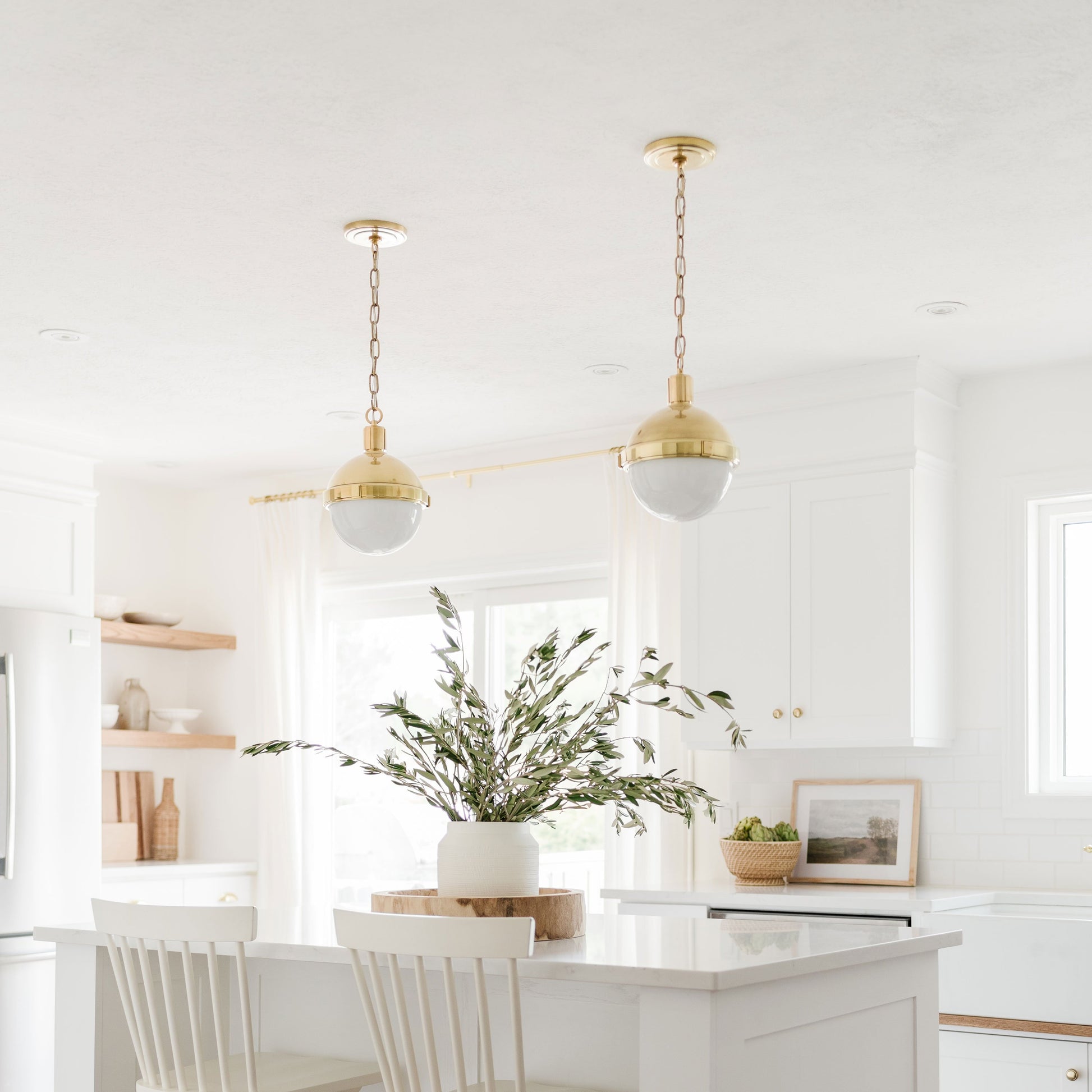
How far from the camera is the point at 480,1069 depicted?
252cm

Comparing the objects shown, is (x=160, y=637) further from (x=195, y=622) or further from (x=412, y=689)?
(x=412, y=689)

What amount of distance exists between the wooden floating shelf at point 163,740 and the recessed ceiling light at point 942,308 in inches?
146

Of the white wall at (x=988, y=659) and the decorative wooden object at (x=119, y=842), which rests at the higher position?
the white wall at (x=988, y=659)

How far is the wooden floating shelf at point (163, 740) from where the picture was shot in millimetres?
5840

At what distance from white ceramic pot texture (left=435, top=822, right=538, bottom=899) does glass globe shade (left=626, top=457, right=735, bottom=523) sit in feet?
2.27

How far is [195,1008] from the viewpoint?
2496 millimetres

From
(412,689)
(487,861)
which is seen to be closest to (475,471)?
(412,689)

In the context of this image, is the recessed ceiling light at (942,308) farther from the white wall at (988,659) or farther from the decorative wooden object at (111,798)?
the decorative wooden object at (111,798)

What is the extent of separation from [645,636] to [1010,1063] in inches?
76.9

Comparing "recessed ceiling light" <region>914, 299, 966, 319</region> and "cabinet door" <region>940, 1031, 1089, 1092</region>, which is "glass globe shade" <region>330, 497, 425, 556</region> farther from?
"cabinet door" <region>940, 1031, 1089, 1092</region>

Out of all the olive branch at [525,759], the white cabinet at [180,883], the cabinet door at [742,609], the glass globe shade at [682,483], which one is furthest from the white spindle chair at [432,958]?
the white cabinet at [180,883]

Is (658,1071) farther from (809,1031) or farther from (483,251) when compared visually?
(483,251)

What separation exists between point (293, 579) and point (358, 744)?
0.79 metres

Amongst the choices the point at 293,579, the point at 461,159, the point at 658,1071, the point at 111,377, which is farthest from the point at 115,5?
the point at 293,579
